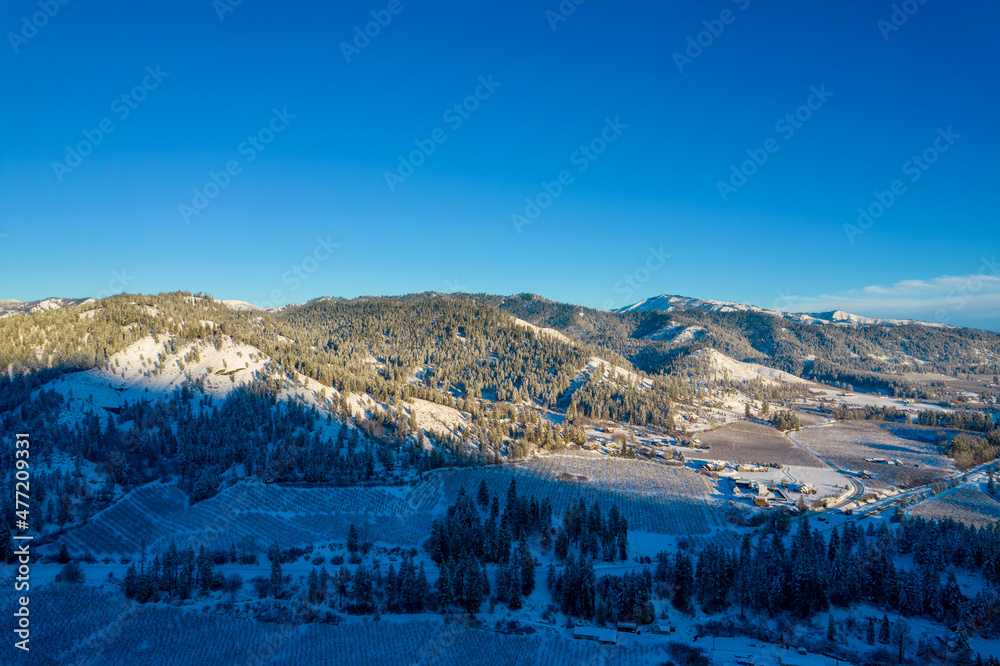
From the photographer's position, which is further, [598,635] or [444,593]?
[444,593]

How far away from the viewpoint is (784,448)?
107 meters

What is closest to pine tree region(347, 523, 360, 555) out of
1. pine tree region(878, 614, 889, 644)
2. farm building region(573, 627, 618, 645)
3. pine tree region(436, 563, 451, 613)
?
pine tree region(436, 563, 451, 613)

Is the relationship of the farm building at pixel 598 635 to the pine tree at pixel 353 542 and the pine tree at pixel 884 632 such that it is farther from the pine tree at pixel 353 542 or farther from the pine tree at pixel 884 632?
the pine tree at pixel 353 542

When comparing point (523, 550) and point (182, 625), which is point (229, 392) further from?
point (523, 550)

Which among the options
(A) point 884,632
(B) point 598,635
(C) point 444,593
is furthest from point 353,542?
(A) point 884,632

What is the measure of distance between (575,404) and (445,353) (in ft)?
169

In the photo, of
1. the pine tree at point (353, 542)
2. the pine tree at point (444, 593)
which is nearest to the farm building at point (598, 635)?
the pine tree at point (444, 593)

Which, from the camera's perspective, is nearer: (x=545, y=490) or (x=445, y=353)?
(x=545, y=490)

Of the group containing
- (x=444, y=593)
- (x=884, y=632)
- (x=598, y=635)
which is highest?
(x=444, y=593)

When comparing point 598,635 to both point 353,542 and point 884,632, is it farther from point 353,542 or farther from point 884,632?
point 353,542

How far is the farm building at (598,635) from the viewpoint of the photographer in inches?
1556

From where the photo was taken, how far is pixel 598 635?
40.0 meters

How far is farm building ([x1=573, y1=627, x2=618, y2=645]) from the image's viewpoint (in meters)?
39.5

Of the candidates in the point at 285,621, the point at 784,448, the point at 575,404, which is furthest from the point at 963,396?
the point at 285,621
